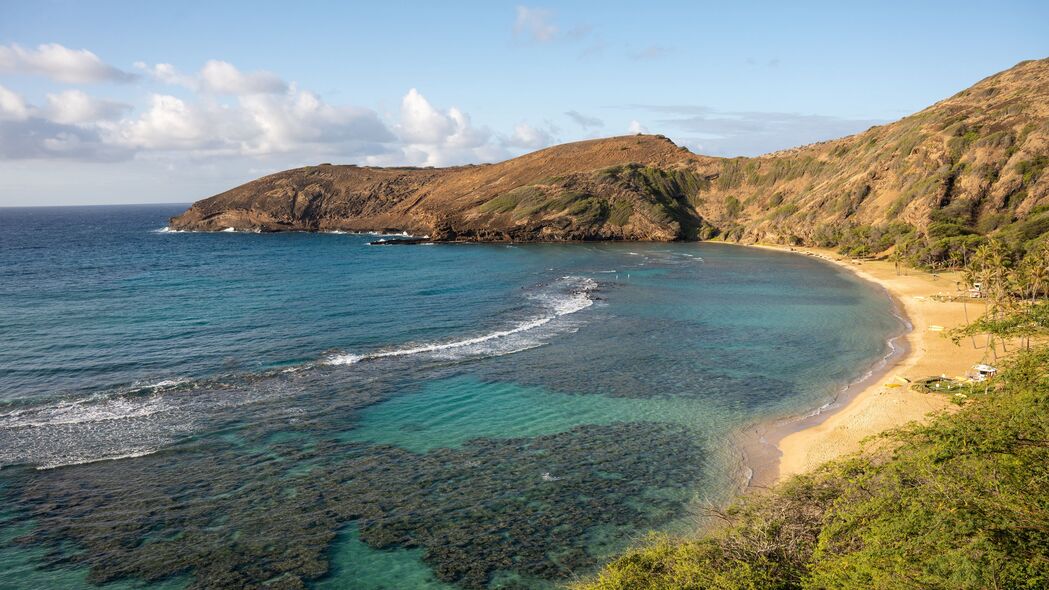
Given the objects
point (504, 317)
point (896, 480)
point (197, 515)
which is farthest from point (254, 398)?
point (896, 480)

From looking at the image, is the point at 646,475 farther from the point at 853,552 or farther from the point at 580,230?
the point at 580,230

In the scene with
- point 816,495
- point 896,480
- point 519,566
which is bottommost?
point 519,566

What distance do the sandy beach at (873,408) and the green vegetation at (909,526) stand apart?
7.72 meters

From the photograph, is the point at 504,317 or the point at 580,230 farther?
the point at 580,230

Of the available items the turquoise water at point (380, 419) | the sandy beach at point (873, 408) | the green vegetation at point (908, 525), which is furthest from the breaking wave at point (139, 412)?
the green vegetation at point (908, 525)

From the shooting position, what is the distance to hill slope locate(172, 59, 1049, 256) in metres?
95.2

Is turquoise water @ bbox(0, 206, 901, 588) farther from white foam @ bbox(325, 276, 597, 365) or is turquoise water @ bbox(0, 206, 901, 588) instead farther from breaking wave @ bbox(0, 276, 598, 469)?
white foam @ bbox(325, 276, 597, 365)

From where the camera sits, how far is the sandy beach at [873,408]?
31.2 metres

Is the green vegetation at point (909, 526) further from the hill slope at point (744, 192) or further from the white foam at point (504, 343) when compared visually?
the hill slope at point (744, 192)

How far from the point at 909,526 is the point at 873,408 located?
22772 mm

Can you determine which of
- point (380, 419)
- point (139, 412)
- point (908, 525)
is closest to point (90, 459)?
point (139, 412)

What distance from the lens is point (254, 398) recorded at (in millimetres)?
39625

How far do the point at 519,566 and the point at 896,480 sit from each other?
13.2 m

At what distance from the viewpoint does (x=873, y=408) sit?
119ft
